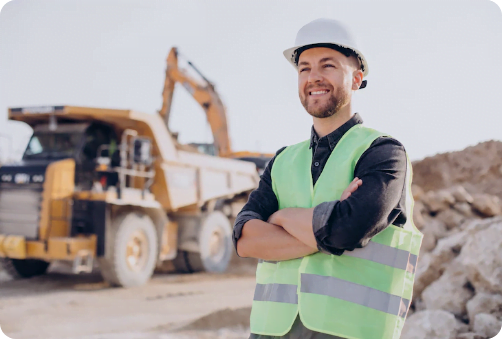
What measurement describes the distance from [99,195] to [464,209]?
5.59 metres

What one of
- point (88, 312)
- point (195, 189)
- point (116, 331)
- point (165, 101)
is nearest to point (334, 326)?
point (116, 331)

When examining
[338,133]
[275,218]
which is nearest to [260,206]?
[275,218]

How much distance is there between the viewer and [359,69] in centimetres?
213

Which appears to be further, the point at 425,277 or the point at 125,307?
the point at 125,307

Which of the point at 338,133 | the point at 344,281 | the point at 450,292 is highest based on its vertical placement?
the point at 338,133

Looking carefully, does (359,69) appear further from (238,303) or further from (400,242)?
(238,303)

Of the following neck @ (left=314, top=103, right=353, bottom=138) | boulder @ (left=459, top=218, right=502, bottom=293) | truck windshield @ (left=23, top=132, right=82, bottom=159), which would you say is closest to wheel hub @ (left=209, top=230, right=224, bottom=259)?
truck windshield @ (left=23, top=132, right=82, bottom=159)

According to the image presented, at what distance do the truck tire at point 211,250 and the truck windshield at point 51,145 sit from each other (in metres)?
2.86

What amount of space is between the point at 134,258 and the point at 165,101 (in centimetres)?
556

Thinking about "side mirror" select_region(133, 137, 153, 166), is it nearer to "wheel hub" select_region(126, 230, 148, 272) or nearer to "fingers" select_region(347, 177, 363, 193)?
"wheel hub" select_region(126, 230, 148, 272)

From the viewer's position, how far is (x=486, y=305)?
13.9ft

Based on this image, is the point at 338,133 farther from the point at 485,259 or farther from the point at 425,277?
the point at 425,277

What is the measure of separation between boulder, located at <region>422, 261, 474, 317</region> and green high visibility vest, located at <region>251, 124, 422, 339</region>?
2953 millimetres

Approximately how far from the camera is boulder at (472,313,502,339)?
396 centimetres
